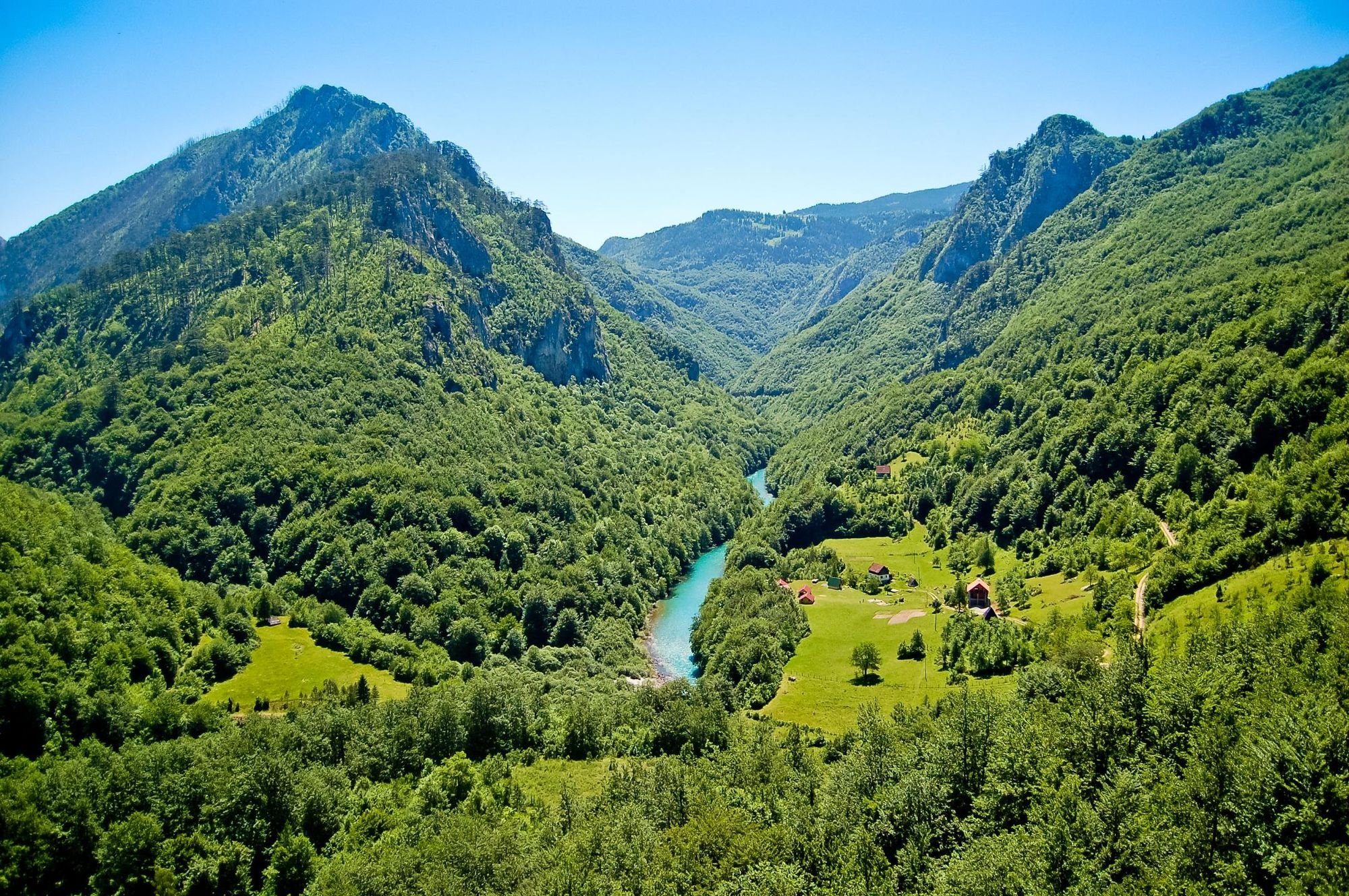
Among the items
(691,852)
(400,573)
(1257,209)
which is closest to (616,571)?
(400,573)

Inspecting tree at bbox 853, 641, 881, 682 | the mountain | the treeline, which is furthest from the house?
the mountain

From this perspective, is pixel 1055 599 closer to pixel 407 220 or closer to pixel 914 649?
pixel 914 649

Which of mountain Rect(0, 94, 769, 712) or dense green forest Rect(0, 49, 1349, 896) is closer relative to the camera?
dense green forest Rect(0, 49, 1349, 896)

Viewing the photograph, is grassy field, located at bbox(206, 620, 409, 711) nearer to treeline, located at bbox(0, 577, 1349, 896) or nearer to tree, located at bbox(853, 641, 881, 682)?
treeline, located at bbox(0, 577, 1349, 896)

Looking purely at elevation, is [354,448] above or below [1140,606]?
above

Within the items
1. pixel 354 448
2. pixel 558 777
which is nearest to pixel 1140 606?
pixel 558 777

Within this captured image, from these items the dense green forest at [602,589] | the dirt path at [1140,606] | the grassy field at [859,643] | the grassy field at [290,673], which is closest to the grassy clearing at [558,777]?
the dense green forest at [602,589]

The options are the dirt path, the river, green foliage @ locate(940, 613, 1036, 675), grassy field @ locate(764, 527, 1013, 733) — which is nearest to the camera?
the dirt path
